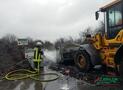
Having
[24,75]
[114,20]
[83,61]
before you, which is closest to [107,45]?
[114,20]

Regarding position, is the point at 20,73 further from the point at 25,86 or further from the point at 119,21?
the point at 119,21

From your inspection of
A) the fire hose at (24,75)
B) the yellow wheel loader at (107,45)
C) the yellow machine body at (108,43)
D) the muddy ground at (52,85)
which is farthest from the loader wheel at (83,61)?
the fire hose at (24,75)

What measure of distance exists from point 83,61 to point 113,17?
2862 millimetres

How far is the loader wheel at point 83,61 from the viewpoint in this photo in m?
13.1

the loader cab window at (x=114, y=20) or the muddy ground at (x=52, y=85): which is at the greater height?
the loader cab window at (x=114, y=20)

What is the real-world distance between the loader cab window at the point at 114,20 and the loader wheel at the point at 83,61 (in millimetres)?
1724

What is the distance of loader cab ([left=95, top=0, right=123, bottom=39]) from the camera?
11102mm

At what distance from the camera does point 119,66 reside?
31.7ft

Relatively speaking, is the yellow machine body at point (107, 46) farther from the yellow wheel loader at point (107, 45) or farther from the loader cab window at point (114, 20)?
the loader cab window at point (114, 20)

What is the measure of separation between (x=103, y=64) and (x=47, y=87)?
9.96 feet

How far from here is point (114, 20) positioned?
38.0ft

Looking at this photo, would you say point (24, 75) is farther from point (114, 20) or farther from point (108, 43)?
point (114, 20)

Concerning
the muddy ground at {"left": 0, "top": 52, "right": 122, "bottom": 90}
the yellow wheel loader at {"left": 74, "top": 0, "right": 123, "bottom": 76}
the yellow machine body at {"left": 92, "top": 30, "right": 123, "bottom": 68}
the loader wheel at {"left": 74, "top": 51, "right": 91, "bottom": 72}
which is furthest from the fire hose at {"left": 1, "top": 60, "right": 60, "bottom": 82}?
the yellow machine body at {"left": 92, "top": 30, "right": 123, "bottom": 68}

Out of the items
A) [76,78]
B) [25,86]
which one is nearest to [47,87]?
[25,86]
